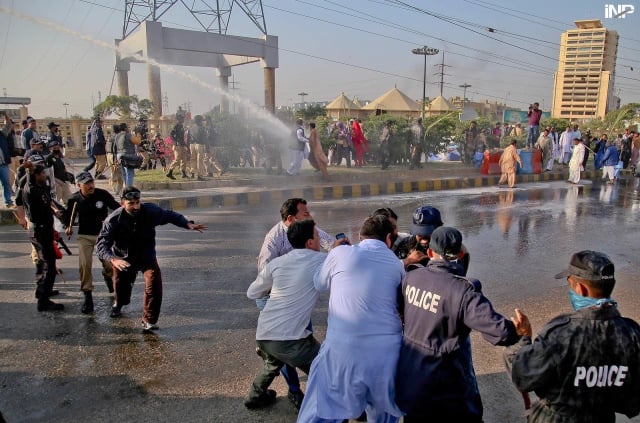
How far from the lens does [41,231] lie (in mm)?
5082

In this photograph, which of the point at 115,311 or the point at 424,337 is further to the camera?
the point at 115,311

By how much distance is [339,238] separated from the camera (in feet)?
11.0

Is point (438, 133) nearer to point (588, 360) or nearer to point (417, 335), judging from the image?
point (417, 335)

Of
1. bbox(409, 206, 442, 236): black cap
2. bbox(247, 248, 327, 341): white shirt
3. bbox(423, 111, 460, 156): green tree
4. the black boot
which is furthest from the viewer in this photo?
bbox(423, 111, 460, 156): green tree

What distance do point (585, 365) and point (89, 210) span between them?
15.6 feet

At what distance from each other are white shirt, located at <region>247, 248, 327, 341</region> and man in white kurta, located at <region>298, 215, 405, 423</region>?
0.40 meters

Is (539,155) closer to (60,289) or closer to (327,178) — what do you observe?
(327,178)

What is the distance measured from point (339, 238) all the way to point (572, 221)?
26.7ft

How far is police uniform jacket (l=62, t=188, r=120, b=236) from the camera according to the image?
201 inches

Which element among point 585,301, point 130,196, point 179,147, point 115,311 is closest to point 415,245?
point 585,301

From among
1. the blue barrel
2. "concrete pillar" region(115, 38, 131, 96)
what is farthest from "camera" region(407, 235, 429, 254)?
"concrete pillar" region(115, 38, 131, 96)

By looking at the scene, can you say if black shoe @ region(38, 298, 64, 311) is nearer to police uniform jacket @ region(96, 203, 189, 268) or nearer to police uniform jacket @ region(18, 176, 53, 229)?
police uniform jacket @ region(18, 176, 53, 229)

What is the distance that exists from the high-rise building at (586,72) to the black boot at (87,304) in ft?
198

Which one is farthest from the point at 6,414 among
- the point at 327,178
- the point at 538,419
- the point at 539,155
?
the point at 539,155
